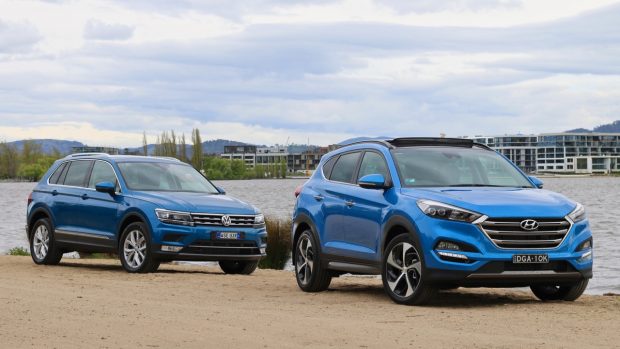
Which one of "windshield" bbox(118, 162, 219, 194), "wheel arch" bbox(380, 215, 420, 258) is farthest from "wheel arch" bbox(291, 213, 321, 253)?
"windshield" bbox(118, 162, 219, 194)

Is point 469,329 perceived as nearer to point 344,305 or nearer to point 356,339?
point 356,339

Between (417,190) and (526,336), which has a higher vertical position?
(417,190)

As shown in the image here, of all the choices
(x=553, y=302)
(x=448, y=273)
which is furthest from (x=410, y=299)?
(x=553, y=302)

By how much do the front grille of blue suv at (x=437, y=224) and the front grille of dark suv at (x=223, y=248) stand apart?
2704 millimetres

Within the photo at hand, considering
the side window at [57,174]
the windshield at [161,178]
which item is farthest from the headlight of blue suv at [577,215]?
the side window at [57,174]

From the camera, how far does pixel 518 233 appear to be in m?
11.1

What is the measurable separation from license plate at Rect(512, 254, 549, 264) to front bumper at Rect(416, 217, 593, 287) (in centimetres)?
3

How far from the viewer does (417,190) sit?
11867 millimetres

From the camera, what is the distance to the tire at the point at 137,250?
16.5 m

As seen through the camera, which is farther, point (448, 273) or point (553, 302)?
point (553, 302)

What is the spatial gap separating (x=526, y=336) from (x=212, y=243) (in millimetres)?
8022

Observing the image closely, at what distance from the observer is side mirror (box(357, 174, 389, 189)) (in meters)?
Result: 12.1

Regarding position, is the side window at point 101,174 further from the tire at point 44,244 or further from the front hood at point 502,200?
the front hood at point 502,200

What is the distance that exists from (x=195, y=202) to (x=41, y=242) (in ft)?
12.9
